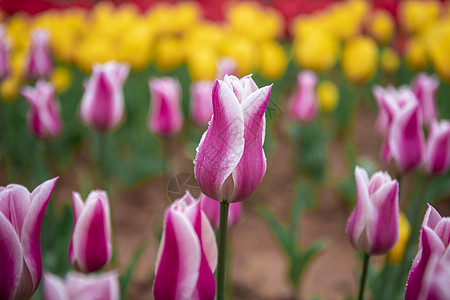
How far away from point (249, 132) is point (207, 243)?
0.52 feet

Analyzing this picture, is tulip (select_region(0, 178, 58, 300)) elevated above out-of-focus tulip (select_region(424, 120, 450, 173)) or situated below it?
above

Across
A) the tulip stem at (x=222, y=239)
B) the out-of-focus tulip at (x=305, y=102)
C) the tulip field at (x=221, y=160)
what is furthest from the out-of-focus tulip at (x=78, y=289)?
the out-of-focus tulip at (x=305, y=102)

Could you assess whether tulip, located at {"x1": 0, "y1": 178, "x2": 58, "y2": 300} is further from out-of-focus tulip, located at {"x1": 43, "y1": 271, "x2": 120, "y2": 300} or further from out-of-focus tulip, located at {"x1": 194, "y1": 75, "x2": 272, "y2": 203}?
out-of-focus tulip, located at {"x1": 194, "y1": 75, "x2": 272, "y2": 203}

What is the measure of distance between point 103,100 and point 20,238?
2.37 ft

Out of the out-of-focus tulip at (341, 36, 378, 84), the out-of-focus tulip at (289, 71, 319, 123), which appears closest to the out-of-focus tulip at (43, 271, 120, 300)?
the out-of-focus tulip at (289, 71, 319, 123)

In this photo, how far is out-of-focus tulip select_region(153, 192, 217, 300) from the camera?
0.55 metres

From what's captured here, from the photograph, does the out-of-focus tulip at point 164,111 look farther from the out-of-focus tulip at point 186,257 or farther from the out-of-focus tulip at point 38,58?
the out-of-focus tulip at point 186,257

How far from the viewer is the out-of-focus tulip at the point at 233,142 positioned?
51 centimetres

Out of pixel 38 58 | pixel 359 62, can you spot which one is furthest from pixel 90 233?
pixel 359 62

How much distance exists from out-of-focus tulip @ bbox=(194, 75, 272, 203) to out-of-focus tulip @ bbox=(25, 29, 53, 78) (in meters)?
1.43

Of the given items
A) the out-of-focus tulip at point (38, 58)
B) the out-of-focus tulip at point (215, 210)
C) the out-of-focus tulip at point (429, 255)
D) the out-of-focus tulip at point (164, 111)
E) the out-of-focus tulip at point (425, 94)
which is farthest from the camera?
the out-of-focus tulip at point (38, 58)

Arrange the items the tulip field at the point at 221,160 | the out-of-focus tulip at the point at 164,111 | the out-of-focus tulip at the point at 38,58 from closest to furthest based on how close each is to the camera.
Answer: the tulip field at the point at 221,160, the out-of-focus tulip at the point at 164,111, the out-of-focus tulip at the point at 38,58

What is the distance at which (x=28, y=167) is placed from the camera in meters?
2.12

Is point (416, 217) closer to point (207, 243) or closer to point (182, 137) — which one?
point (207, 243)
